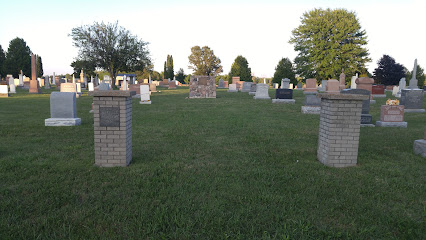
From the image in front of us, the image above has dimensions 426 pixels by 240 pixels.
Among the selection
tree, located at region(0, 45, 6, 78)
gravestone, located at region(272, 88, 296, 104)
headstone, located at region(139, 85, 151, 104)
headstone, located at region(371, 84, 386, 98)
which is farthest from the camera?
tree, located at region(0, 45, 6, 78)

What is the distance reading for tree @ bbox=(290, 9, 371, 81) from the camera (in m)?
40.2

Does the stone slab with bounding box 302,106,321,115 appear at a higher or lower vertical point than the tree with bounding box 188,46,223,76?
lower

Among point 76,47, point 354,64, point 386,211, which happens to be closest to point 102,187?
point 386,211

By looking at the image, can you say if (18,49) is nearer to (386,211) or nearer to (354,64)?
(354,64)

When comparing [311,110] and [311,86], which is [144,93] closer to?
[311,110]

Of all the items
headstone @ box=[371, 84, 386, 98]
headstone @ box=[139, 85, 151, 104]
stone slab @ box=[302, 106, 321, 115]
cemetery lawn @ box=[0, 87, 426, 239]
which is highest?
headstone @ box=[371, 84, 386, 98]

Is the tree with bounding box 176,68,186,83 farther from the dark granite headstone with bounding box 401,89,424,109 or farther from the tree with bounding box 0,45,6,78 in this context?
the dark granite headstone with bounding box 401,89,424,109

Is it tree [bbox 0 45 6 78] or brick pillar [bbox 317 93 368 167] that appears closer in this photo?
brick pillar [bbox 317 93 368 167]

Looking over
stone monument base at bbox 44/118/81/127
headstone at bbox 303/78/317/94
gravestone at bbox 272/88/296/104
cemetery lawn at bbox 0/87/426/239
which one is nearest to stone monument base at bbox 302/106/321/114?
gravestone at bbox 272/88/296/104

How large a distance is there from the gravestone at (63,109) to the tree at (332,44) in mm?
38795

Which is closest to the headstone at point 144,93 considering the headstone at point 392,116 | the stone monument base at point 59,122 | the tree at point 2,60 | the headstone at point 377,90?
the stone monument base at point 59,122

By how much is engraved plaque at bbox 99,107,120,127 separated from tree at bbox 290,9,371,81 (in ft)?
134

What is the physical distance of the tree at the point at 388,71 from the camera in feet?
130

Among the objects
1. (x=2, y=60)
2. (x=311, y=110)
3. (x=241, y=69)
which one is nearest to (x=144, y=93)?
(x=311, y=110)
